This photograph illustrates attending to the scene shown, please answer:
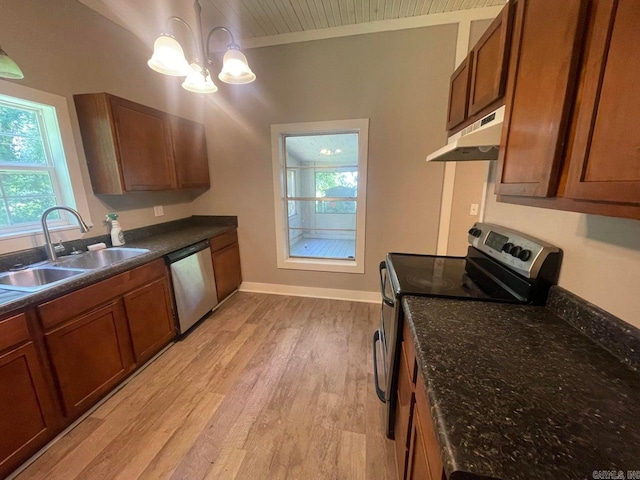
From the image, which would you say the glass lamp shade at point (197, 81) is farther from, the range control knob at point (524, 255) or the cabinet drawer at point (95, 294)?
the range control knob at point (524, 255)

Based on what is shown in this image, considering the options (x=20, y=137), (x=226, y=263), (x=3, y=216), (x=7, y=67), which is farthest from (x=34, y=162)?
(x=226, y=263)

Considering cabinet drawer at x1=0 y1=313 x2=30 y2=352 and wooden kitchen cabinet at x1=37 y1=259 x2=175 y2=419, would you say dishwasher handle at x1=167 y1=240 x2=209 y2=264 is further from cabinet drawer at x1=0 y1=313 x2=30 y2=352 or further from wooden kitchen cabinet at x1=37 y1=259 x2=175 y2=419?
cabinet drawer at x1=0 y1=313 x2=30 y2=352

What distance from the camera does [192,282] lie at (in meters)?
2.44

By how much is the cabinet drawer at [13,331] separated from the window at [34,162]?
806mm

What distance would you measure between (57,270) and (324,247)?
3.19 metres

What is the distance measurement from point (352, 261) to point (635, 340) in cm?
246

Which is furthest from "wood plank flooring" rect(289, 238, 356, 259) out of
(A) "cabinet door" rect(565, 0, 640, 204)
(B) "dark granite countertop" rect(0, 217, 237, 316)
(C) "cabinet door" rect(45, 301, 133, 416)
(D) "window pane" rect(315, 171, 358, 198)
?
(A) "cabinet door" rect(565, 0, 640, 204)

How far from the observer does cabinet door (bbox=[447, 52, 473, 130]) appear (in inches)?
57.8

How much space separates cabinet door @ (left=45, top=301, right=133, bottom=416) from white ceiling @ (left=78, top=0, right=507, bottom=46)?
2389 millimetres

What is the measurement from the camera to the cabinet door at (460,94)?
1.47 meters

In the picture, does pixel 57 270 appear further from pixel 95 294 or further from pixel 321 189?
pixel 321 189

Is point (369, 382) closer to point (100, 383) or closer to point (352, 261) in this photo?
point (352, 261)

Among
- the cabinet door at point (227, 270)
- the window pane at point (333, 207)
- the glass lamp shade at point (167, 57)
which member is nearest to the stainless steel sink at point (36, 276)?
the cabinet door at point (227, 270)

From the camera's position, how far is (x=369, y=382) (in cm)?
187
